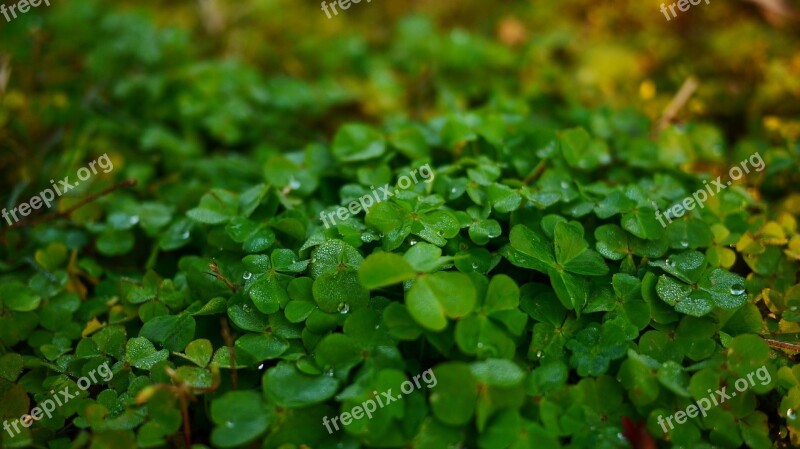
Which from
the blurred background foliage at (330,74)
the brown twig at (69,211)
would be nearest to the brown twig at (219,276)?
the brown twig at (69,211)

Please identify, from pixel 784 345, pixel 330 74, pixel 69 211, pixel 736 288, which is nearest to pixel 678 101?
pixel 736 288

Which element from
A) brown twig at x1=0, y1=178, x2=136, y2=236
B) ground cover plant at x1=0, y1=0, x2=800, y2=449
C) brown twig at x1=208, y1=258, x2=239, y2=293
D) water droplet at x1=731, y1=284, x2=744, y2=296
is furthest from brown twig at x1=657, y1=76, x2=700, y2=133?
brown twig at x1=0, y1=178, x2=136, y2=236

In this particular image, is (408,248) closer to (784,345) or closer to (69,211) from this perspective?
(784,345)

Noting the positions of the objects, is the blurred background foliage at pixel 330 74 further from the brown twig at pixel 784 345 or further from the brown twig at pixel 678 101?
the brown twig at pixel 784 345

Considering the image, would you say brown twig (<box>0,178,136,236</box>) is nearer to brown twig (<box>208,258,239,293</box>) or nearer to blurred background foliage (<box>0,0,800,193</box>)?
blurred background foliage (<box>0,0,800,193</box>)

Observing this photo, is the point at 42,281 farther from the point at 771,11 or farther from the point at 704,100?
the point at 771,11
